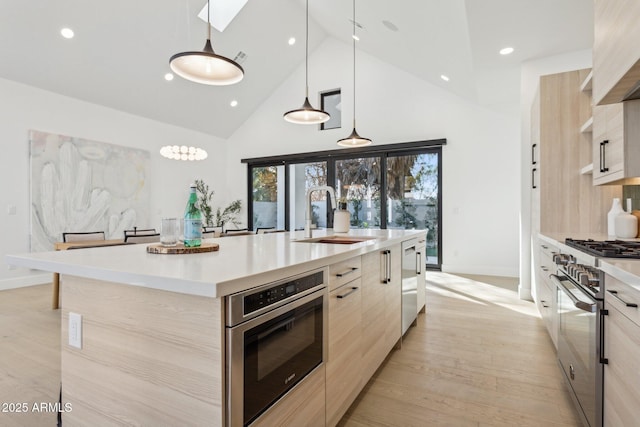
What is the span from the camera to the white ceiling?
3.15 meters

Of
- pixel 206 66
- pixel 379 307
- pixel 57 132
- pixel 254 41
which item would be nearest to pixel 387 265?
pixel 379 307

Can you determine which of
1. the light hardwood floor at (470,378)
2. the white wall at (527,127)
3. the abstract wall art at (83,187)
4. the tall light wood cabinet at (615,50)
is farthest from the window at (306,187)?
the tall light wood cabinet at (615,50)

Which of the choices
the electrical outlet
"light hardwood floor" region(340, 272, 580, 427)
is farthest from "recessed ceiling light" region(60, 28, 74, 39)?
"light hardwood floor" region(340, 272, 580, 427)

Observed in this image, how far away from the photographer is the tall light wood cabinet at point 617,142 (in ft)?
5.93

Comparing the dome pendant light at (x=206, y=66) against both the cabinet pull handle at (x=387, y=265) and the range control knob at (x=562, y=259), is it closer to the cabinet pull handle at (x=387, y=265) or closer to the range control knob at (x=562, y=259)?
the cabinet pull handle at (x=387, y=265)

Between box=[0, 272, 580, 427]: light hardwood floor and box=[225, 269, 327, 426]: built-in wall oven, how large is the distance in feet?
2.29

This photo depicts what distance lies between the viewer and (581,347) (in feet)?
5.19

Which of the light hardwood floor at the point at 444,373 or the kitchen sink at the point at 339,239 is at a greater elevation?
the kitchen sink at the point at 339,239

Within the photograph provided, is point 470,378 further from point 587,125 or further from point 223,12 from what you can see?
point 223,12

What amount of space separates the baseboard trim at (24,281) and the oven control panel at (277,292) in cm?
553

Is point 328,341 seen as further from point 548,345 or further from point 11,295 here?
point 11,295

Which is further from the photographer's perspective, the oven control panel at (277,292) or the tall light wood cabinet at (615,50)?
the tall light wood cabinet at (615,50)

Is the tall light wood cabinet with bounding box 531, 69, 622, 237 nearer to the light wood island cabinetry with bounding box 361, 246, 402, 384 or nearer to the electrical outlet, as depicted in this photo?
the light wood island cabinetry with bounding box 361, 246, 402, 384

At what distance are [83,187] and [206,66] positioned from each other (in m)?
4.56
